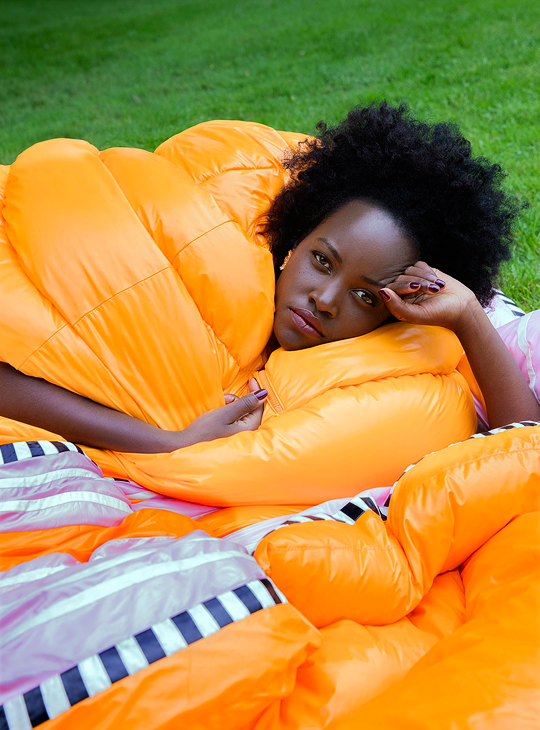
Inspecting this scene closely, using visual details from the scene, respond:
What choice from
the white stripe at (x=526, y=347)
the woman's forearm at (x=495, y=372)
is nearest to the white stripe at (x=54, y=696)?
the woman's forearm at (x=495, y=372)

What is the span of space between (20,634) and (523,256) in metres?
2.71

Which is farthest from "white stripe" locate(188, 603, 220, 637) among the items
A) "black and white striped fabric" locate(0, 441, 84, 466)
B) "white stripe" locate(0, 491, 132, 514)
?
"black and white striped fabric" locate(0, 441, 84, 466)

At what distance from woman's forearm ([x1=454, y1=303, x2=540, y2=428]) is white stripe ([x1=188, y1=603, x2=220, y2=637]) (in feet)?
4.09

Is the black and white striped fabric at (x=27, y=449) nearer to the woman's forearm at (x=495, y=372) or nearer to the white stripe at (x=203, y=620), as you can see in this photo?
the white stripe at (x=203, y=620)

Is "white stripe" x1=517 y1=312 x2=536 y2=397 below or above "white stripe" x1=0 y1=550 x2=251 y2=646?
above

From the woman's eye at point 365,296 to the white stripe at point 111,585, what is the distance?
1010mm

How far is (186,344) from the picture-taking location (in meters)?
1.83

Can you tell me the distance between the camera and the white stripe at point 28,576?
1.19m

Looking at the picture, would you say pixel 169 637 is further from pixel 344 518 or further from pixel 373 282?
pixel 373 282

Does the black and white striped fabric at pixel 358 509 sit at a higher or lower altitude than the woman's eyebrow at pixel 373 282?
lower

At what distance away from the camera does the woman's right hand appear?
72.2 inches

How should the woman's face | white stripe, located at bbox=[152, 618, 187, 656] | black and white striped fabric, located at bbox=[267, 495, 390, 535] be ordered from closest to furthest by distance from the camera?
white stripe, located at bbox=[152, 618, 187, 656] → black and white striped fabric, located at bbox=[267, 495, 390, 535] → the woman's face

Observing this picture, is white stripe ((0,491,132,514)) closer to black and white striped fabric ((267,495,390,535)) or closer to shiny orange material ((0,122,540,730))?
shiny orange material ((0,122,540,730))

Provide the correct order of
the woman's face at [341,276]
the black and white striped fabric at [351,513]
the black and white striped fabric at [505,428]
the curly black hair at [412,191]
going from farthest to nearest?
1. the curly black hair at [412,191]
2. the woman's face at [341,276]
3. the black and white striped fabric at [505,428]
4. the black and white striped fabric at [351,513]
